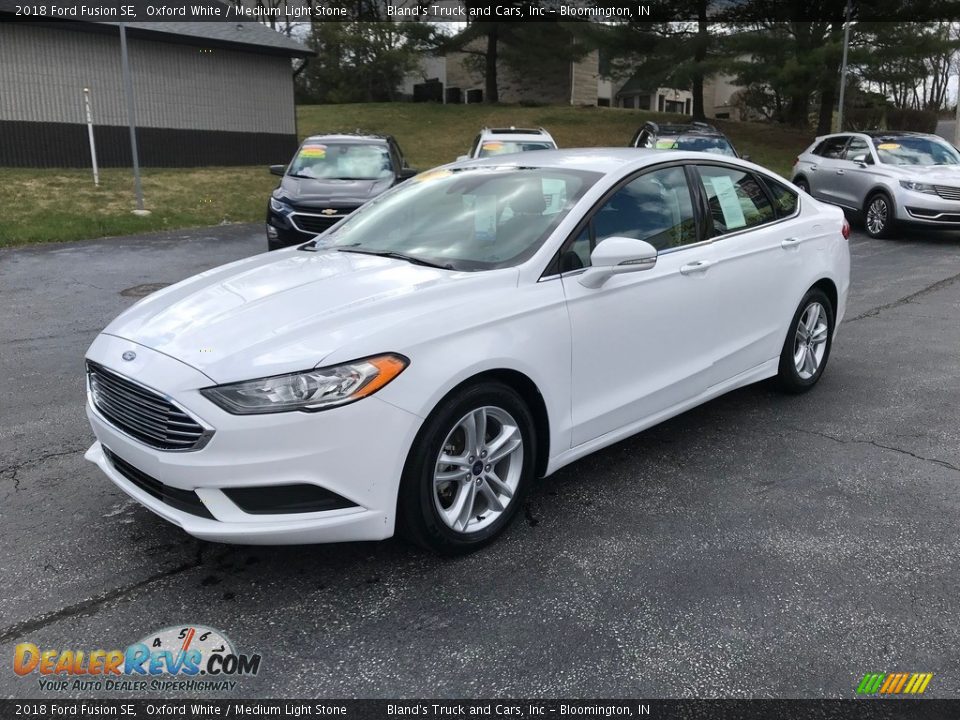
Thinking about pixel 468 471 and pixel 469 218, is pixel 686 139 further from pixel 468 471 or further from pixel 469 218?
pixel 468 471

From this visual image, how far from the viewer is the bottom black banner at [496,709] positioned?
7.75 feet

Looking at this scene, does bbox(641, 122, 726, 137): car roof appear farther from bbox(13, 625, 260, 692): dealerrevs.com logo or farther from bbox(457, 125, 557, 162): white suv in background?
bbox(13, 625, 260, 692): dealerrevs.com logo

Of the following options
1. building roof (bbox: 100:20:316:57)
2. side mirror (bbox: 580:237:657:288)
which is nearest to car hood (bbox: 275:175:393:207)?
side mirror (bbox: 580:237:657:288)

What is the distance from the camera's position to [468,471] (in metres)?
3.17

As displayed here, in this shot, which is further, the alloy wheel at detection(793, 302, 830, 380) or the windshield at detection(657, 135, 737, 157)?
the windshield at detection(657, 135, 737, 157)

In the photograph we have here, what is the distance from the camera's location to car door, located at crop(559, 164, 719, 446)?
355cm

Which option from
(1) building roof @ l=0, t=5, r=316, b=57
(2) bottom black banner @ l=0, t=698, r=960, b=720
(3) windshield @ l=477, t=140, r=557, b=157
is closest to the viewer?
(2) bottom black banner @ l=0, t=698, r=960, b=720

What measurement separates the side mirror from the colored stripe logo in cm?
181

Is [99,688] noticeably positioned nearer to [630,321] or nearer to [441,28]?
[630,321]

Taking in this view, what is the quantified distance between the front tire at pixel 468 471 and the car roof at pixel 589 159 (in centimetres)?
146

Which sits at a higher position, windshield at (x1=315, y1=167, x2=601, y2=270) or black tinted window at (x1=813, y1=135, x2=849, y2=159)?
black tinted window at (x1=813, y1=135, x2=849, y2=159)

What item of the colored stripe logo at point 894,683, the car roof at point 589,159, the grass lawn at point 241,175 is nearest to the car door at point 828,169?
the car roof at point 589,159

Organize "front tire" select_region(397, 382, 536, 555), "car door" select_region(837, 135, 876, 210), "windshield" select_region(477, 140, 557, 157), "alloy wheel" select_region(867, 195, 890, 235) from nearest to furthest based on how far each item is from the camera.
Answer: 1. "front tire" select_region(397, 382, 536, 555)
2. "alloy wheel" select_region(867, 195, 890, 235)
3. "car door" select_region(837, 135, 876, 210)
4. "windshield" select_region(477, 140, 557, 157)

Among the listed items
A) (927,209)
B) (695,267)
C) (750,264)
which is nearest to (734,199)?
(750,264)
